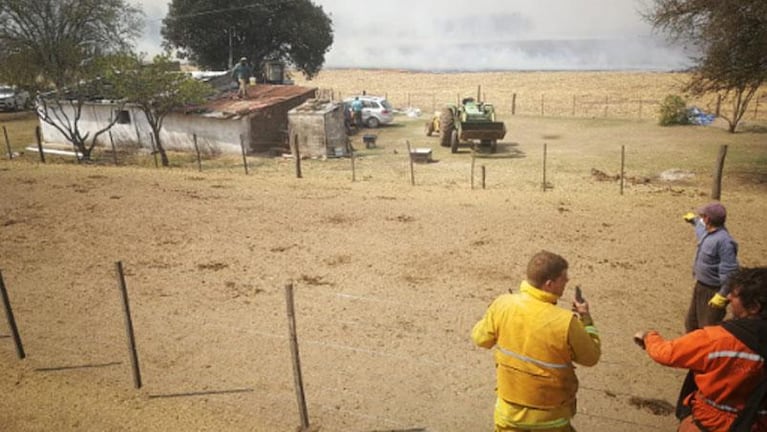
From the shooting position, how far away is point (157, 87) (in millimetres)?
19469

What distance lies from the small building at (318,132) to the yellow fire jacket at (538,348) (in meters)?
18.4

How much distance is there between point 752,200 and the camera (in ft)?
41.4

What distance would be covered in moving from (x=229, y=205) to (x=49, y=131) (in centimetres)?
1838

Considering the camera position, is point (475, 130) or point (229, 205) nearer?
point (229, 205)

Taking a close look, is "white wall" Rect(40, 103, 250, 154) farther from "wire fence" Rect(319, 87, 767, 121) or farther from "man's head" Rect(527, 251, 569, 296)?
"man's head" Rect(527, 251, 569, 296)

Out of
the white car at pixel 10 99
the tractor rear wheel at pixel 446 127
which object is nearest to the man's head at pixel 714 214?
the tractor rear wheel at pixel 446 127

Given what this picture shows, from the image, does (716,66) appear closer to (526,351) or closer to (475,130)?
(475,130)

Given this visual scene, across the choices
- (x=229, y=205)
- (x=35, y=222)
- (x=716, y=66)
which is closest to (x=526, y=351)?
(x=229, y=205)

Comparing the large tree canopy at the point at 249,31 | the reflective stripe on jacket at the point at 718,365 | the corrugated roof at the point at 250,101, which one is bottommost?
the reflective stripe on jacket at the point at 718,365

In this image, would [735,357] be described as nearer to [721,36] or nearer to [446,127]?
[721,36]

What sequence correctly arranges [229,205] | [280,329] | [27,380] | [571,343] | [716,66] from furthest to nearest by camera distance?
[716,66] < [229,205] < [280,329] < [27,380] < [571,343]

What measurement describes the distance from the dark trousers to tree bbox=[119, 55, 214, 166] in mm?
17466

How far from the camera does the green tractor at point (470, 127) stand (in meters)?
19.9

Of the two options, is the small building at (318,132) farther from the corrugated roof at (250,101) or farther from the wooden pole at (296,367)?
the wooden pole at (296,367)
